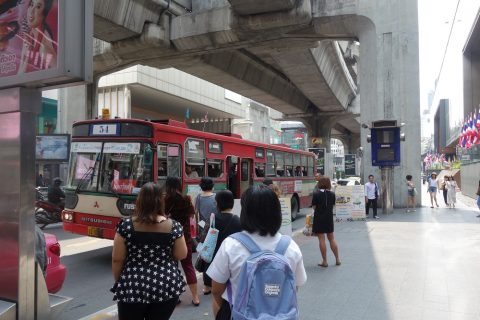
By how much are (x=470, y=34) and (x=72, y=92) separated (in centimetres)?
3579

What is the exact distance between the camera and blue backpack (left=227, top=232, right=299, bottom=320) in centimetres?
244

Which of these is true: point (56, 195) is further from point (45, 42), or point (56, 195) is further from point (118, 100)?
point (118, 100)

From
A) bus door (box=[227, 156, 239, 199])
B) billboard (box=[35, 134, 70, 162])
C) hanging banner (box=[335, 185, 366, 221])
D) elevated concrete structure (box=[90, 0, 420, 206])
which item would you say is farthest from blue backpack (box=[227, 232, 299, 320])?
billboard (box=[35, 134, 70, 162])

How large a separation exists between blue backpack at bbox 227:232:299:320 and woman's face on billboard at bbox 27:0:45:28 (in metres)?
2.44

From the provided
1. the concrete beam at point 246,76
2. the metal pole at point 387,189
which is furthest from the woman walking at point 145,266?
the concrete beam at point 246,76

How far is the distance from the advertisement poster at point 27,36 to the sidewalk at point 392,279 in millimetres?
3346

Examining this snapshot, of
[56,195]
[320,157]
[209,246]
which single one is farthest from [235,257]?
[320,157]

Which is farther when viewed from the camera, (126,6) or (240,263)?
(126,6)

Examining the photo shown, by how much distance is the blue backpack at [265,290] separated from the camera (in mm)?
2443

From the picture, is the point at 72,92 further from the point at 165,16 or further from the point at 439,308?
the point at 439,308

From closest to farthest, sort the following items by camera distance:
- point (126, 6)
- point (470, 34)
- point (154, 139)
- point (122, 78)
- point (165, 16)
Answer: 1. point (154, 139)
2. point (126, 6)
3. point (165, 16)
4. point (122, 78)
5. point (470, 34)

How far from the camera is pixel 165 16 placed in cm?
1831

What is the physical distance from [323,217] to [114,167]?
4.19 metres

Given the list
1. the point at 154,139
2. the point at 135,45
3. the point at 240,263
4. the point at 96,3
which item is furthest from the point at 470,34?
the point at 240,263
